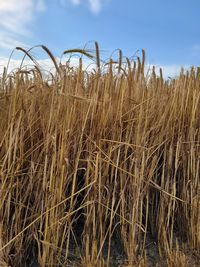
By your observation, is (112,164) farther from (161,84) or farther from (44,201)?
(161,84)

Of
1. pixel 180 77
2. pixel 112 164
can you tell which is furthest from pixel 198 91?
pixel 112 164

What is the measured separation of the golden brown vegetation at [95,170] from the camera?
164cm

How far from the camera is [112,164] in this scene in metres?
1.67

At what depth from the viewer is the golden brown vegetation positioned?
A: 1.64 meters

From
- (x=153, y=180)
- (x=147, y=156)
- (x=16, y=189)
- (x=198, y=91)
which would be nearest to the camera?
(x=16, y=189)

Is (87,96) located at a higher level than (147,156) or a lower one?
higher

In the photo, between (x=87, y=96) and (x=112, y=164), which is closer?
(x=112, y=164)

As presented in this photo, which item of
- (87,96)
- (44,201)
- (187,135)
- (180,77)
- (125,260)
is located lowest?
(125,260)

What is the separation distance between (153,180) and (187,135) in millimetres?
275

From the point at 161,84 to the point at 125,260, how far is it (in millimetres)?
915

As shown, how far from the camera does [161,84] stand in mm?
2139

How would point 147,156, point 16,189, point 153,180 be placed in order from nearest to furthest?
point 16,189 → point 147,156 → point 153,180

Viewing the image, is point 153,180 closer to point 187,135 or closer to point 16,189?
point 187,135

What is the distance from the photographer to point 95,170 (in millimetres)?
1641
